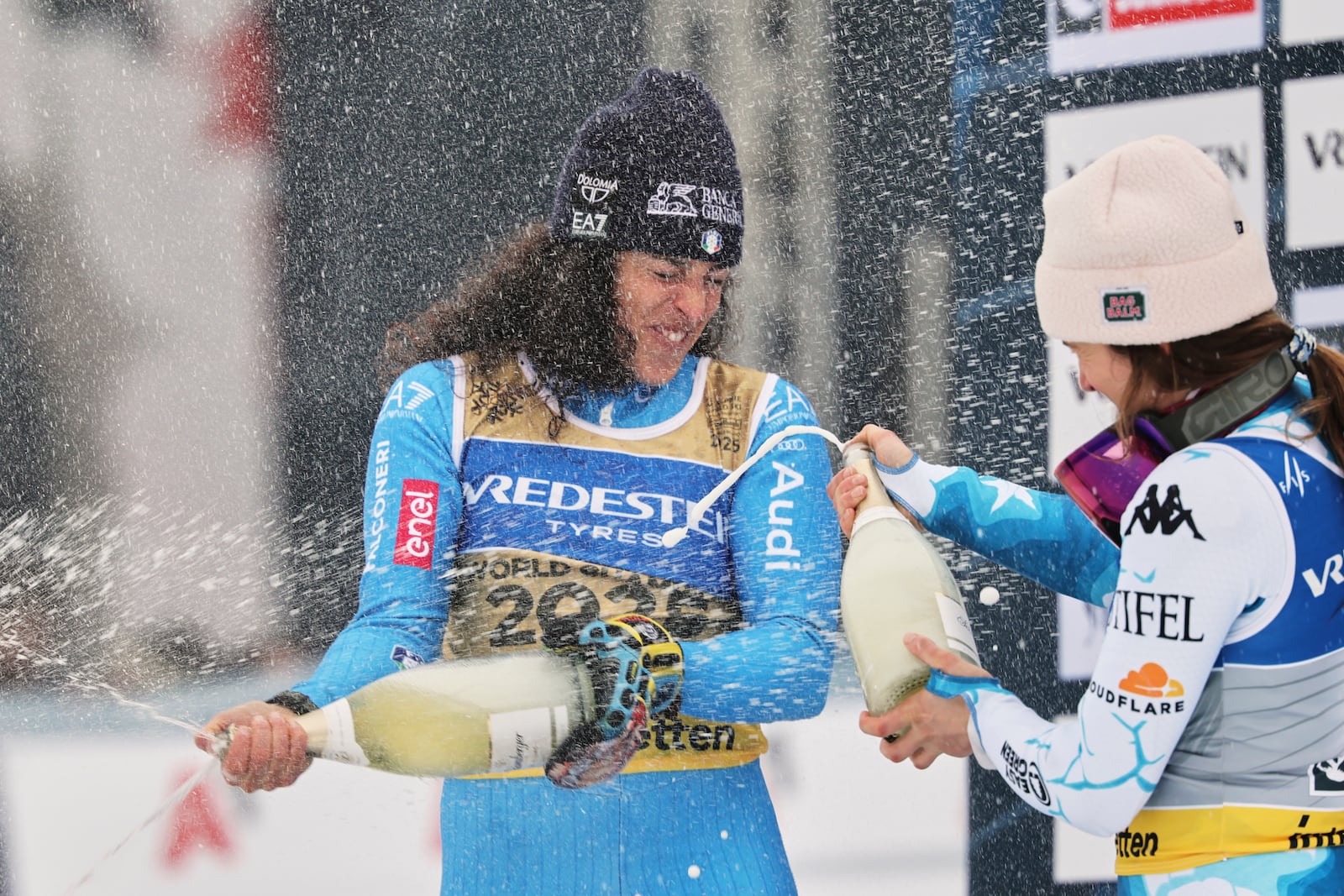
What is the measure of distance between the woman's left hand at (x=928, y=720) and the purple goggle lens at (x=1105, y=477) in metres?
0.23

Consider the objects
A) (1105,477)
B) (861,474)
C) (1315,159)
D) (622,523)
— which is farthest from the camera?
(1315,159)

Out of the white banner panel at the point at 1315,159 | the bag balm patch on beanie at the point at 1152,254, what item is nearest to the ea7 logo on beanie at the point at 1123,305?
the bag balm patch on beanie at the point at 1152,254

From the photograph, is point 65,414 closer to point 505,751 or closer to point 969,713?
point 505,751

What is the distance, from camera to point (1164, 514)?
1.23 m

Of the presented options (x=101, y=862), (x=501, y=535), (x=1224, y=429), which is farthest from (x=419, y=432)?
(x=101, y=862)

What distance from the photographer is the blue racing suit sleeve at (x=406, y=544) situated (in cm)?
188

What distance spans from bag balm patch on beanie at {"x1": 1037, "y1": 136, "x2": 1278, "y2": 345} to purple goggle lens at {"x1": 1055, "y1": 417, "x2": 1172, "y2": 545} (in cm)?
15

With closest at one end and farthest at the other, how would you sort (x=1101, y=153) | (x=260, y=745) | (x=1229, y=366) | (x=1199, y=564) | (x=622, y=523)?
(x=1199, y=564), (x=1229, y=366), (x=260, y=745), (x=622, y=523), (x=1101, y=153)

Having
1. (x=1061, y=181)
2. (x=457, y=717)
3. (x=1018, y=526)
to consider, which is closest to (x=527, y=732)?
(x=457, y=717)

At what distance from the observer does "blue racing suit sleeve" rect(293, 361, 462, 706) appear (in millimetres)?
1880

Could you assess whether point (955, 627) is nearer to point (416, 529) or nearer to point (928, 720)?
point (928, 720)

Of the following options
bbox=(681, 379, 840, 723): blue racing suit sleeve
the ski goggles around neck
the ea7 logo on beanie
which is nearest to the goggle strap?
the ski goggles around neck

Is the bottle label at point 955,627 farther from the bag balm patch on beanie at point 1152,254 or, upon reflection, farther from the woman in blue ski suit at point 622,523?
the bag balm patch on beanie at point 1152,254

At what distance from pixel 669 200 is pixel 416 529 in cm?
66
